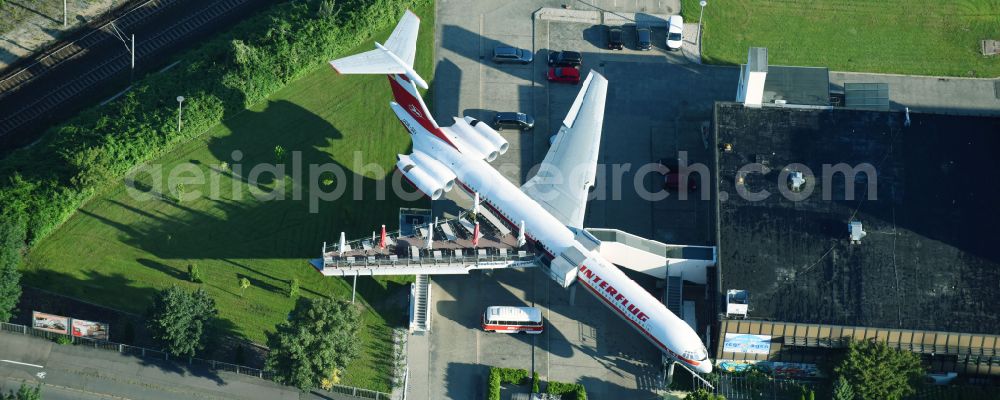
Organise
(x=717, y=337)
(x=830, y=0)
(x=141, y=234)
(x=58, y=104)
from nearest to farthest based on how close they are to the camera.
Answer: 1. (x=717, y=337)
2. (x=141, y=234)
3. (x=58, y=104)
4. (x=830, y=0)

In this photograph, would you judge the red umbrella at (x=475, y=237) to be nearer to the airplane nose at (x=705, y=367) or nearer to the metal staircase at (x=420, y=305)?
the metal staircase at (x=420, y=305)

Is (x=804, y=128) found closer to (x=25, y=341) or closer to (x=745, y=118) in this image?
(x=745, y=118)

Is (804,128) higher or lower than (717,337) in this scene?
higher

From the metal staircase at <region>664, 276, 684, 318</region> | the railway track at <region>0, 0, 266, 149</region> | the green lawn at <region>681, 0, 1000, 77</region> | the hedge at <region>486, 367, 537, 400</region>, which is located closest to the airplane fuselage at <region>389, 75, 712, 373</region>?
the metal staircase at <region>664, 276, 684, 318</region>

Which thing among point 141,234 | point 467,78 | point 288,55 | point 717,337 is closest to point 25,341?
point 141,234

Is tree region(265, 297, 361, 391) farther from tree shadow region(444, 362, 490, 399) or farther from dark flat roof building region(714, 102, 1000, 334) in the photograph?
dark flat roof building region(714, 102, 1000, 334)

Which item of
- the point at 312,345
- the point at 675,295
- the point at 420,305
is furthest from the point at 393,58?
the point at 675,295

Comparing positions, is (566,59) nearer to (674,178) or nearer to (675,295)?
(674,178)
